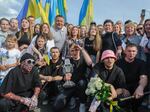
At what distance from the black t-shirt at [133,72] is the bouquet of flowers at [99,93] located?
3.42ft

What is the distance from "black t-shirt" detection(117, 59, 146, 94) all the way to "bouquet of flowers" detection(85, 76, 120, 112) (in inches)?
41.0

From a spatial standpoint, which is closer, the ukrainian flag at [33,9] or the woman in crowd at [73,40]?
the woman in crowd at [73,40]

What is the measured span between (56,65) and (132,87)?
7.35 ft

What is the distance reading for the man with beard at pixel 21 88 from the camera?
780cm

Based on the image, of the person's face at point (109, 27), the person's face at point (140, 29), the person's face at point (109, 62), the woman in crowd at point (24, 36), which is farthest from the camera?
the woman in crowd at point (24, 36)

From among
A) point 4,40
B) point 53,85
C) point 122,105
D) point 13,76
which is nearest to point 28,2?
point 4,40

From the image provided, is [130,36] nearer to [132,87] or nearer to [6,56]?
[132,87]

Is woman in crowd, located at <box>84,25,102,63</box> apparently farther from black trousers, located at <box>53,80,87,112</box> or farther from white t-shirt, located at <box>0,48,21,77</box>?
white t-shirt, located at <box>0,48,21,77</box>

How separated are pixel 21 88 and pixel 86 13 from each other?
7.03 metres

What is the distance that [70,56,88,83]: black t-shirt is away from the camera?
28.7 ft

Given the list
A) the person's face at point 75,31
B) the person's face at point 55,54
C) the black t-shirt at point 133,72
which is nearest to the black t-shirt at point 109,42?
the person's face at point 75,31

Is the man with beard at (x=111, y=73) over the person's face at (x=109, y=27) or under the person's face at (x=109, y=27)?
under

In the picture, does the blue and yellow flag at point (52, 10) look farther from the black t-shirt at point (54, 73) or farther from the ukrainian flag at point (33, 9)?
the black t-shirt at point (54, 73)

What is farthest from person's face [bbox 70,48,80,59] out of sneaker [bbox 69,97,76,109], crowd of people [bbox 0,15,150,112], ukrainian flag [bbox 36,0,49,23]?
ukrainian flag [bbox 36,0,49,23]
